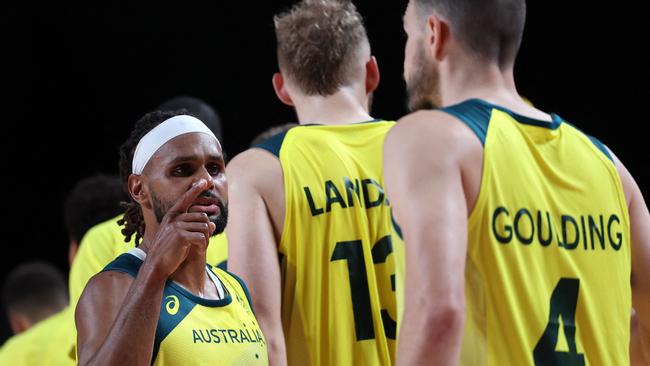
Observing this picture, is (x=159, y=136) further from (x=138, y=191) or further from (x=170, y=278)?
(x=170, y=278)

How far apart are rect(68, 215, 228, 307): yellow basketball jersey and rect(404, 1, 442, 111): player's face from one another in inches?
65.8

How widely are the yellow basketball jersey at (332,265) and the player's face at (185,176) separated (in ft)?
1.50

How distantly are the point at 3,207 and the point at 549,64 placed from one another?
4.85 m

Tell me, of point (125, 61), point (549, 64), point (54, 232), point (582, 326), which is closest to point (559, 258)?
point (582, 326)

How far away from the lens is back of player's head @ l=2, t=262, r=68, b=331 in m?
6.70

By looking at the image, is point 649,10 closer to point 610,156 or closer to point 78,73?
point 78,73

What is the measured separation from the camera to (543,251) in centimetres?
Answer: 240

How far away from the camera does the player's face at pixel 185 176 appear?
111 inches

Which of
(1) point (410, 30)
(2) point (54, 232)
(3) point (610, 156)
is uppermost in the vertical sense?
(1) point (410, 30)

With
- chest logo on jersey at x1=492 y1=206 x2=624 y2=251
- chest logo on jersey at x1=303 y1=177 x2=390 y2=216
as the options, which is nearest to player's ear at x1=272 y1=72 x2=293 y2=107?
chest logo on jersey at x1=303 y1=177 x2=390 y2=216

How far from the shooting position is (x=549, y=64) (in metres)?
7.63

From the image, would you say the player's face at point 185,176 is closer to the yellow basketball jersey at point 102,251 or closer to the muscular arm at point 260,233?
the muscular arm at point 260,233

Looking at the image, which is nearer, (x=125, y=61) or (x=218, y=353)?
(x=218, y=353)

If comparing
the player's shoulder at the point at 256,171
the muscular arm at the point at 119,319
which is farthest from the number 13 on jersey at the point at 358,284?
the muscular arm at the point at 119,319
